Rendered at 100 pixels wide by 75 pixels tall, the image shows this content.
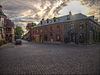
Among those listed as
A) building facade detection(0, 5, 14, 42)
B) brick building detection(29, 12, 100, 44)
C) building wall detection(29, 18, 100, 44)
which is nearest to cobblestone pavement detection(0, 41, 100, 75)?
building wall detection(29, 18, 100, 44)

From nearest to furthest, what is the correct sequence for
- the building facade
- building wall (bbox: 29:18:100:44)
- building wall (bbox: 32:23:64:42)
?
building wall (bbox: 29:18:100:44) < the building facade < building wall (bbox: 32:23:64:42)

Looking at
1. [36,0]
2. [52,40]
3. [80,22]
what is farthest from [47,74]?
[52,40]

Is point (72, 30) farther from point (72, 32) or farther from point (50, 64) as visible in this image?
point (50, 64)

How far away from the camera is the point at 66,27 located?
2155 centimetres

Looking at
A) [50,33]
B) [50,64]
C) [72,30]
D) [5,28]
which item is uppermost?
[5,28]

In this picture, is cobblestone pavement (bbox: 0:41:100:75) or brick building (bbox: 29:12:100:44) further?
brick building (bbox: 29:12:100:44)

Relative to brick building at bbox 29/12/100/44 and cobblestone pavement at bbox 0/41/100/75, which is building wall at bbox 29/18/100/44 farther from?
cobblestone pavement at bbox 0/41/100/75

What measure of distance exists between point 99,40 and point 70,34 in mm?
13580

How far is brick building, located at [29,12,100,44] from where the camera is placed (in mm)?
17906

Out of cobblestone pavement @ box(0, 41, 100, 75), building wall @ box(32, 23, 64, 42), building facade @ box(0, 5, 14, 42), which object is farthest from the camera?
building wall @ box(32, 23, 64, 42)

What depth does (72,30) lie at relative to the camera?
20.3m

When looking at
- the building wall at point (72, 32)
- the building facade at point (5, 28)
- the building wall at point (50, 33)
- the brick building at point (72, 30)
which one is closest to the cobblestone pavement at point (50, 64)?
the building wall at point (72, 32)

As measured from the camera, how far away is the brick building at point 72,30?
17.9 m

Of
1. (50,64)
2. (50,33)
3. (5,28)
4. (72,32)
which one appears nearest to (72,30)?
(72,32)
